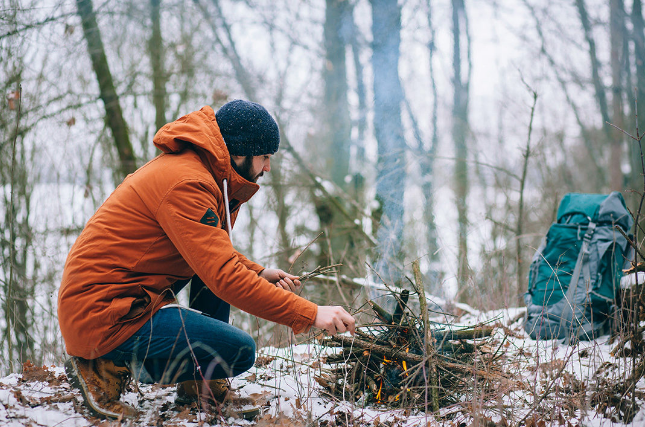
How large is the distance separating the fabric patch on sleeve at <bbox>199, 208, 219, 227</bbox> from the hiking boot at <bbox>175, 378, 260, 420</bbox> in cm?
93

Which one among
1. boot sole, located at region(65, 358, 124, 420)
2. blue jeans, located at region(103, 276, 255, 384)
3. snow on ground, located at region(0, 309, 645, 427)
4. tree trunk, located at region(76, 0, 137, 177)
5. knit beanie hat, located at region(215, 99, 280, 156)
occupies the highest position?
tree trunk, located at region(76, 0, 137, 177)

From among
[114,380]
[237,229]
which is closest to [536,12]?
[237,229]

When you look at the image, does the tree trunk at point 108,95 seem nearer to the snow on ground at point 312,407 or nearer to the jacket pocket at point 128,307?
the snow on ground at point 312,407

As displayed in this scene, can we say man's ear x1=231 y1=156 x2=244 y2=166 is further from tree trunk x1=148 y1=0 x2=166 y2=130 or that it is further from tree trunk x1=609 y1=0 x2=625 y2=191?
tree trunk x1=609 y1=0 x2=625 y2=191

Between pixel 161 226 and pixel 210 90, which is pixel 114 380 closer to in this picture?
pixel 161 226

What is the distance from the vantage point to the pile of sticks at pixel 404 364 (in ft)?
7.64

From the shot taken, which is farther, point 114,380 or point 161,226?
point 114,380

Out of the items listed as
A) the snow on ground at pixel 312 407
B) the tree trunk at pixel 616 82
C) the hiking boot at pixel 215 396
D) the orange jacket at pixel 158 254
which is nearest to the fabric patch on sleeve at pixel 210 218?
the orange jacket at pixel 158 254

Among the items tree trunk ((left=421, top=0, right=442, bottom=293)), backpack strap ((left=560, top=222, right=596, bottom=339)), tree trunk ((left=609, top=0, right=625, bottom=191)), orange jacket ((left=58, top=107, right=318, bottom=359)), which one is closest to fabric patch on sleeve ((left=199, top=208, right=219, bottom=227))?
orange jacket ((left=58, top=107, right=318, bottom=359))

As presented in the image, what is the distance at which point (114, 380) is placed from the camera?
2088mm

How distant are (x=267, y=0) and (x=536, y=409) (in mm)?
8199

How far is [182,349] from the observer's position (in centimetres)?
205

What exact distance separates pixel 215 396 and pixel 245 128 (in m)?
1.44

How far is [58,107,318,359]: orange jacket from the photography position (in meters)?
1.86
